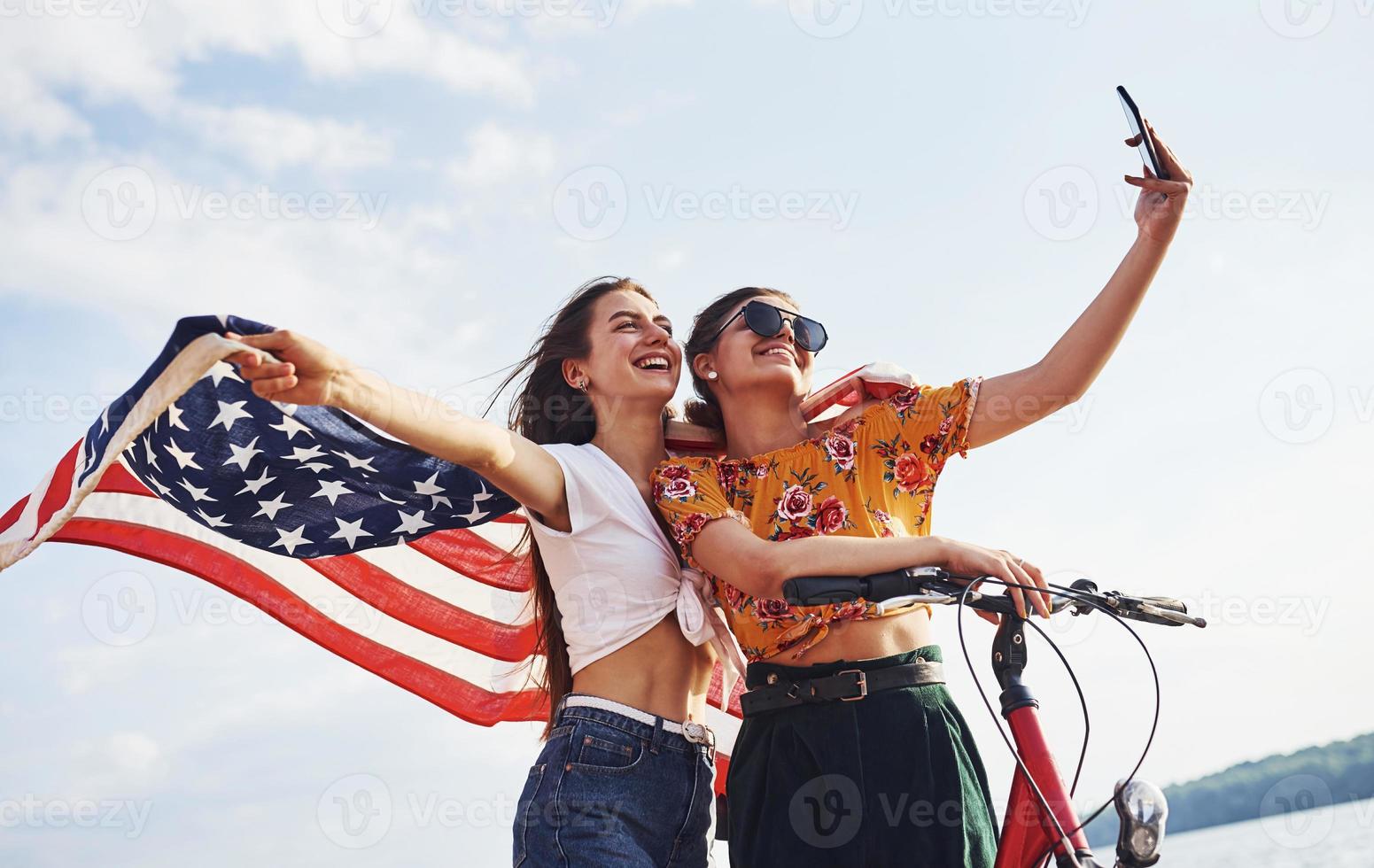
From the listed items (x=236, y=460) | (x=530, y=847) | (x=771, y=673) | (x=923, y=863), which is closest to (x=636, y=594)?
(x=771, y=673)

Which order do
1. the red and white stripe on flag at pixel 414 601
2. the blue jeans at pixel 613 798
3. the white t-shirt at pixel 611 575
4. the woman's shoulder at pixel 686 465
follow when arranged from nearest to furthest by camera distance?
the blue jeans at pixel 613 798, the white t-shirt at pixel 611 575, the woman's shoulder at pixel 686 465, the red and white stripe on flag at pixel 414 601

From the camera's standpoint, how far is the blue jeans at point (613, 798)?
3.08m

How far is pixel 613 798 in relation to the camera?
3.16 m

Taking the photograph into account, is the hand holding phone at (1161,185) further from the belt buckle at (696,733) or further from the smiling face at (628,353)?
the belt buckle at (696,733)

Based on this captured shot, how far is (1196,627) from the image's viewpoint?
2.56m

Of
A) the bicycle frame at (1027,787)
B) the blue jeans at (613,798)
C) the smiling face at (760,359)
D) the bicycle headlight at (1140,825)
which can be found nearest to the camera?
the bicycle headlight at (1140,825)

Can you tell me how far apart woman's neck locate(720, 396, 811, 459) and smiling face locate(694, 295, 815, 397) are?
6 centimetres

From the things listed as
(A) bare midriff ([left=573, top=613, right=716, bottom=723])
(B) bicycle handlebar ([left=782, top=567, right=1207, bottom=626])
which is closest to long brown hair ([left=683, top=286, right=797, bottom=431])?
(A) bare midriff ([left=573, top=613, right=716, bottom=723])

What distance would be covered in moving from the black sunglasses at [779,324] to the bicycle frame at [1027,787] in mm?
1639

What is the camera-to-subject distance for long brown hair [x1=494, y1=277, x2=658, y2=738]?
405 cm

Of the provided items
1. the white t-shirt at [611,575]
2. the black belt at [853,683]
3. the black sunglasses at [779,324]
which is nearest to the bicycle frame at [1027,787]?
the black belt at [853,683]

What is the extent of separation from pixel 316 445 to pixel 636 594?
1272 millimetres

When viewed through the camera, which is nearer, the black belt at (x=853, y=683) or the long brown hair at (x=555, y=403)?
the black belt at (x=853, y=683)

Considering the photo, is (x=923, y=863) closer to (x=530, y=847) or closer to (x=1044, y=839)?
(x=1044, y=839)
